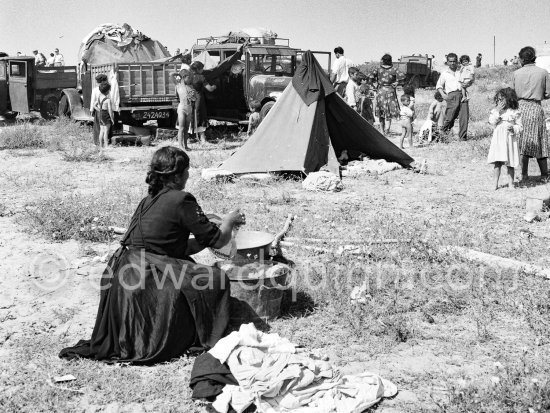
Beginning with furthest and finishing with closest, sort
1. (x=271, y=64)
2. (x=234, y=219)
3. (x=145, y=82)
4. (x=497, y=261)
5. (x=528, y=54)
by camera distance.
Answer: (x=271, y=64) → (x=145, y=82) → (x=528, y=54) → (x=497, y=261) → (x=234, y=219)

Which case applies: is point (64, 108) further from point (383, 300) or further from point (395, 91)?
point (383, 300)

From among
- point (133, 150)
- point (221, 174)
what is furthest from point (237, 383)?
point (133, 150)

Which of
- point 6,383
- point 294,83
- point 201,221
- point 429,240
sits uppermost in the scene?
point 294,83

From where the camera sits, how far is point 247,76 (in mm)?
13367

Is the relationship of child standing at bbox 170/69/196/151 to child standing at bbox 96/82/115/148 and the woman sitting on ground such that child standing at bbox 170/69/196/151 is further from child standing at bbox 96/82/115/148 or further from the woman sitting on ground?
the woman sitting on ground

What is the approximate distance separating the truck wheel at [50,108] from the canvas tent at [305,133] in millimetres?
10326

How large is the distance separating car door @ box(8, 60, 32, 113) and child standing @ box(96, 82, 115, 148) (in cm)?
602

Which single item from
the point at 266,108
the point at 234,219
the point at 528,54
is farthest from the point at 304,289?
the point at 266,108

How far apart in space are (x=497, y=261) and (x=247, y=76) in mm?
9006

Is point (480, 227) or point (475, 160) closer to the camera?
point (480, 227)

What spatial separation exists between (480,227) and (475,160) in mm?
4009

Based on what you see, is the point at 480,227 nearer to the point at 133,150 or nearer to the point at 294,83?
the point at 294,83

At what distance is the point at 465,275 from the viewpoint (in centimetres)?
508

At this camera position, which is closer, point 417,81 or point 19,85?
point 19,85
